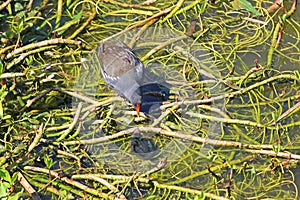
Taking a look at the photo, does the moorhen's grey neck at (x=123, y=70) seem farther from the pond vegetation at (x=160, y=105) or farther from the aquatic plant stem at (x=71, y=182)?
the aquatic plant stem at (x=71, y=182)

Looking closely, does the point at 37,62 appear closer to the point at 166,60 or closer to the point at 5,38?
the point at 5,38

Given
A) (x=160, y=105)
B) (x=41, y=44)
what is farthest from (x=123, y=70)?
(x=41, y=44)

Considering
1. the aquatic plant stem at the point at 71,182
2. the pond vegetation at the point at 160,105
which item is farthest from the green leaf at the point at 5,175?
the aquatic plant stem at the point at 71,182

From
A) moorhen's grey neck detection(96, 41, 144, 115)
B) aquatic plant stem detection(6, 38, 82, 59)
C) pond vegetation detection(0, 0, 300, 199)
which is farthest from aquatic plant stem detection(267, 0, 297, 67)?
aquatic plant stem detection(6, 38, 82, 59)

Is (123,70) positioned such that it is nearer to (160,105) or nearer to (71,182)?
(160,105)

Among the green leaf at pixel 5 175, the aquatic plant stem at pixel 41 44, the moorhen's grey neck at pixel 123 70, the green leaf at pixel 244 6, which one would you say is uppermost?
the green leaf at pixel 244 6

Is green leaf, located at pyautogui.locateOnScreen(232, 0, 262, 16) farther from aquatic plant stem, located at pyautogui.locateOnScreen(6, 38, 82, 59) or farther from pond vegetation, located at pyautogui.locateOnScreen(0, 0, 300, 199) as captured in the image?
aquatic plant stem, located at pyautogui.locateOnScreen(6, 38, 82, 59)

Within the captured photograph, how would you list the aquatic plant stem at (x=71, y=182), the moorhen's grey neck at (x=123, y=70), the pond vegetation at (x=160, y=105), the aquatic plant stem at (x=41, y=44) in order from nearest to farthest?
the aquatic plant stem at (x=71, y=182)
the pond vegetation at (x=160, y=105)
the moorhen's grey neck at (x=123, y=70)
the aquatic plant stem at (x=41, y=44)
